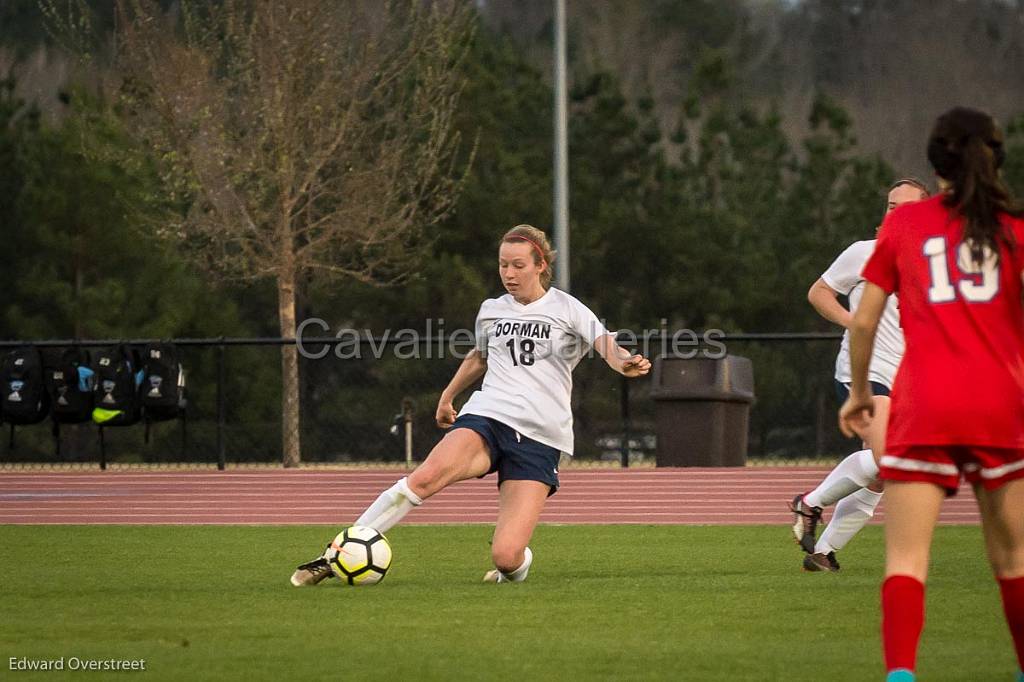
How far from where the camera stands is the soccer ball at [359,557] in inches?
327

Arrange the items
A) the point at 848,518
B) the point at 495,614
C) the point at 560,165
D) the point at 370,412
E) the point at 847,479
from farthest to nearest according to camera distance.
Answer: the point at 370,412 → the point at 560,165 → the point at 848,518 → the point at 847,479 → the point at 495,614

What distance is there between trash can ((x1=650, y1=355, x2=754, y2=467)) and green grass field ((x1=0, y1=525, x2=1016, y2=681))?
25.6ft

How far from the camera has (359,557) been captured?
830cm

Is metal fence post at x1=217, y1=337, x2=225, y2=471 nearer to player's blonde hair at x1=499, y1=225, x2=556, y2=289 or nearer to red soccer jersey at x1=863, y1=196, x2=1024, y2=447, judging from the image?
player's blonde hair at x1=499, y1=225, x2=556, y2=289

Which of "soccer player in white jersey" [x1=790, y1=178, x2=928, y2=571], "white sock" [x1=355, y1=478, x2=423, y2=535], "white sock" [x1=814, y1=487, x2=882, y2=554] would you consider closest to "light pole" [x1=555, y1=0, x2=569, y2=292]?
"soccer player in white jersey" [x1=790, y1=178, x2=928, y2=571]

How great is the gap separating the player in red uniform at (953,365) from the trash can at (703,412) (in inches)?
547

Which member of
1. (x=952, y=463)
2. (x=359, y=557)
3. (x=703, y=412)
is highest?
(x=952, y=463)

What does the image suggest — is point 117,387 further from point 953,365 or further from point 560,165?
point 953,365

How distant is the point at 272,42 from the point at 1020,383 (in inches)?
730

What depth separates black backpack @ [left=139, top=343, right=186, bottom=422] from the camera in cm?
1984

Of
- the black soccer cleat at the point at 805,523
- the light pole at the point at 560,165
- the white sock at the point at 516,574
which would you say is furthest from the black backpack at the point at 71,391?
the black soccer cleat at the point at 805,523

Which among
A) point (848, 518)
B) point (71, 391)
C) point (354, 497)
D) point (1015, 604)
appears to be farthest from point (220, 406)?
point (1015, 604)

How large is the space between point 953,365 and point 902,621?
0.73m

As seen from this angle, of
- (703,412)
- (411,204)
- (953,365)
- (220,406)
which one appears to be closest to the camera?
(953,365)
